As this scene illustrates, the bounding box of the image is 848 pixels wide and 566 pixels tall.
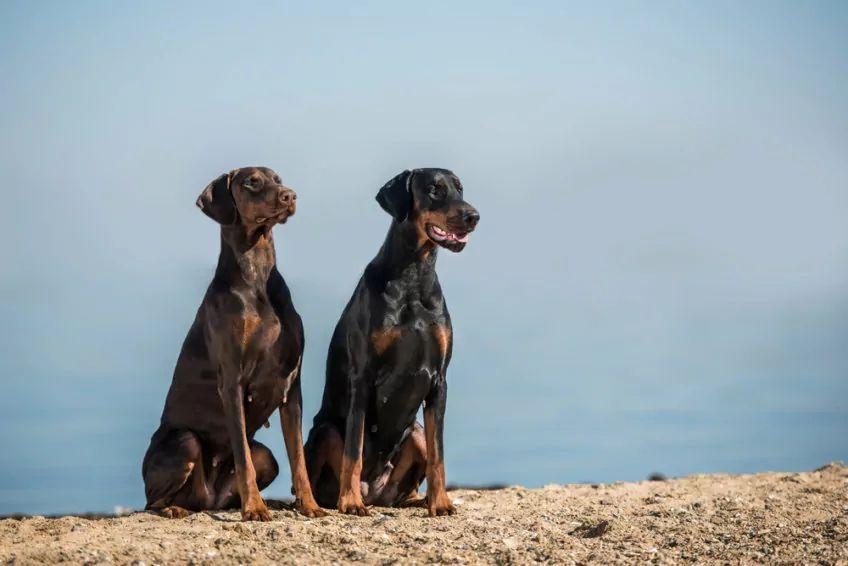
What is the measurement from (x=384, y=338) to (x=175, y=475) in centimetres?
191

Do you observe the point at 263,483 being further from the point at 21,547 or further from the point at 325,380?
the point at 21,547

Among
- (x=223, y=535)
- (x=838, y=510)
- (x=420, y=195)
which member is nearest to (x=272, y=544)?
(x=223, y=535)

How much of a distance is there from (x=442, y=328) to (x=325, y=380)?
1181 mm

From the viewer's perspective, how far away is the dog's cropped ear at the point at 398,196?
8945mm

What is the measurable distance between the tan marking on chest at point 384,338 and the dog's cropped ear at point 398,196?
871mm

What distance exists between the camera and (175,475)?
348 inches

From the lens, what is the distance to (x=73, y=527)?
8602 millimetres

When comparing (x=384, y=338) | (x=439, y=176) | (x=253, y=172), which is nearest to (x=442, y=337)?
(x=384, y=338)

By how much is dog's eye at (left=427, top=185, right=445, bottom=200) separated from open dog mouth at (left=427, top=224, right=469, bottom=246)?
0.72 feet

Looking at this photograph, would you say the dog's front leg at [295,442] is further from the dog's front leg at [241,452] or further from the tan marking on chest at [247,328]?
the tan marking on chest at [247,328]

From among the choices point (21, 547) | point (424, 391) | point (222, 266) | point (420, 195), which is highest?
point (420, 195)

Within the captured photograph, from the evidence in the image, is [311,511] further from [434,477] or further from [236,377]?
[236,377]

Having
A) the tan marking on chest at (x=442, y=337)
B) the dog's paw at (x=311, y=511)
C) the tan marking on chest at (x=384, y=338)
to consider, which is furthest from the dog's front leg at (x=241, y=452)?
the tan marking on chest at (x=442, y=337)

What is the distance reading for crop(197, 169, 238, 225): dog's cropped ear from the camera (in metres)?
8.74
